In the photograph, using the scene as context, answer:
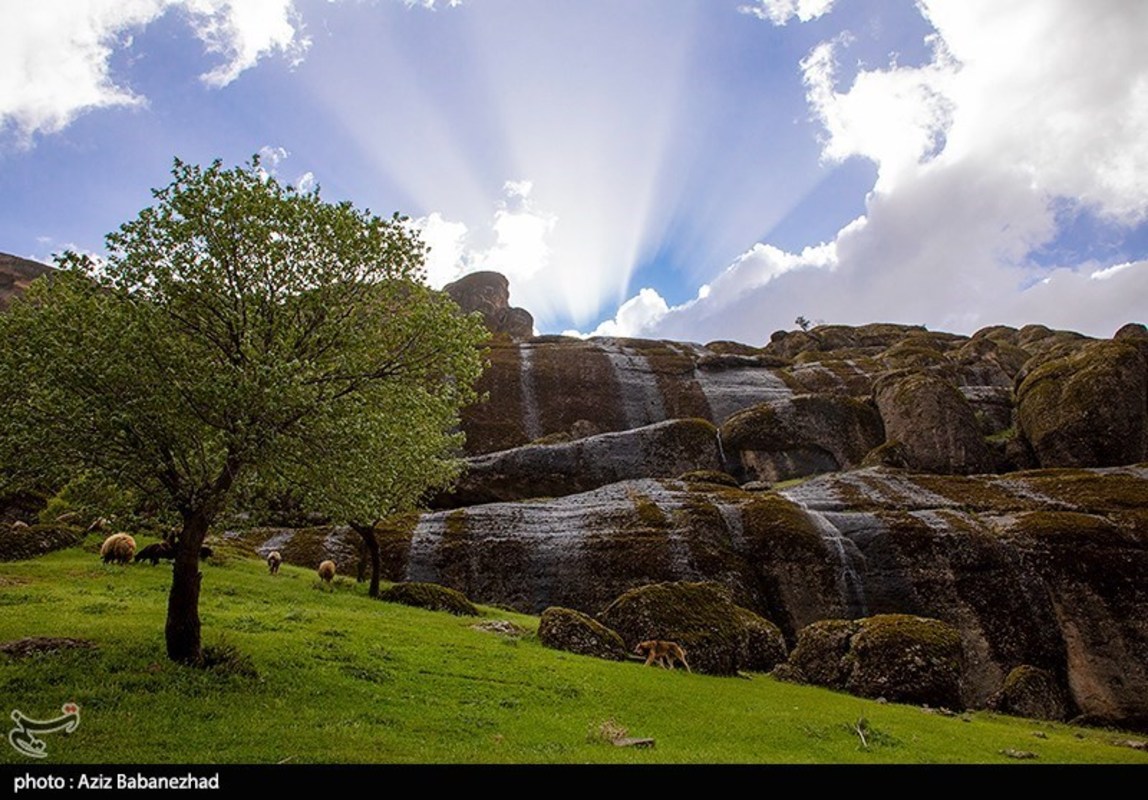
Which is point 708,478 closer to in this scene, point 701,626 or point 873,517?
point 873,517

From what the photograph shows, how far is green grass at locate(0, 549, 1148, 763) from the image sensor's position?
13516 mm

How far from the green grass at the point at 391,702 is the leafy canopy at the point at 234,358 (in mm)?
4919

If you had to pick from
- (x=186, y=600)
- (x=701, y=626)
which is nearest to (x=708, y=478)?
(x=701, y=626)

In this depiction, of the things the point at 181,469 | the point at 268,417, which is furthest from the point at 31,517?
the point at 268,417

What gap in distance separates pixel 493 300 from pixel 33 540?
137m

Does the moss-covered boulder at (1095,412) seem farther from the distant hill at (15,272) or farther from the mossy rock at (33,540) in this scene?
the distant hill at (15,272)

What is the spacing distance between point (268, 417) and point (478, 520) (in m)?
31.2

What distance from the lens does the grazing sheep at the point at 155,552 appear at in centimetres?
3481

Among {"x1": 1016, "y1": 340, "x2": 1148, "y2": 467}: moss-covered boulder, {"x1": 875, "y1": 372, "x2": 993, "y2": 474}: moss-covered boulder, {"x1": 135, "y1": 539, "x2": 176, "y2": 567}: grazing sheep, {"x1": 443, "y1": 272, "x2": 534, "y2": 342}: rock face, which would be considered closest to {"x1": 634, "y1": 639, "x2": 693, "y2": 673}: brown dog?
{"x1": 135, "y1": 539, "x2": 176, "y2": 567}: grazing sheep

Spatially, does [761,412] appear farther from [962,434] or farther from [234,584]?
[234,584]

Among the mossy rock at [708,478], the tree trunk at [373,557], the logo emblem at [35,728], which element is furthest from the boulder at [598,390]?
the logo emblem at [35,728]

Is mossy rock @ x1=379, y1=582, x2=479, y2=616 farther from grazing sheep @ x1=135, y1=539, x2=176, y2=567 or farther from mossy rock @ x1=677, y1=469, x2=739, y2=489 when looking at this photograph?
mossy rock @ x1=677, y1=469, x2=739, y2=489

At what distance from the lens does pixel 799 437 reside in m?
70.3
